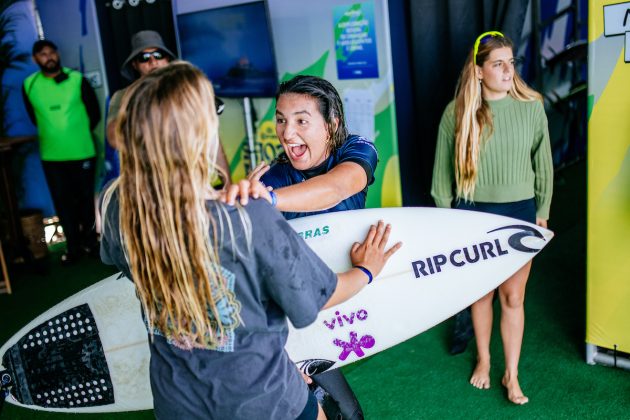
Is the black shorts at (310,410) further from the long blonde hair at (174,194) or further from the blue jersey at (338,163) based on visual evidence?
the blue jersey at (338,163)

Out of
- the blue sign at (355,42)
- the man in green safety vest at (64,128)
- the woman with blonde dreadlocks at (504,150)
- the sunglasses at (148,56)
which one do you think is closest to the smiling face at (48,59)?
the man in green safety vest at (64,128)

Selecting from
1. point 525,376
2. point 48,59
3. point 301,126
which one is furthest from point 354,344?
point 48,59

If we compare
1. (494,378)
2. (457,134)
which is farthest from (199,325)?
(494,378)

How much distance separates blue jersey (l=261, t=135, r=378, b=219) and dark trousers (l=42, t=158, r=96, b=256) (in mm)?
3217

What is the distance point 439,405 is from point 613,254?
863 millimetres

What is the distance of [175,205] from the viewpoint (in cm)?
103

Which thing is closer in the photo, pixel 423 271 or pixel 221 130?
pixel 423 271

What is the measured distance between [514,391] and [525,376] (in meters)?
0.19

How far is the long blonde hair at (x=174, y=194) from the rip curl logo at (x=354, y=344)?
0.97 m

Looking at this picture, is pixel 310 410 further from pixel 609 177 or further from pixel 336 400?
pixel 609 177

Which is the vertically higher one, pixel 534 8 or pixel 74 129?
pixel 534 8

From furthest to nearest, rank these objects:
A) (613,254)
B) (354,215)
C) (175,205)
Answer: (613,254) → (354,215) → (175,205)

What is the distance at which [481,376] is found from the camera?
8.15ft

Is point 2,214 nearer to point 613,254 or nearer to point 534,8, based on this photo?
point 613,254
